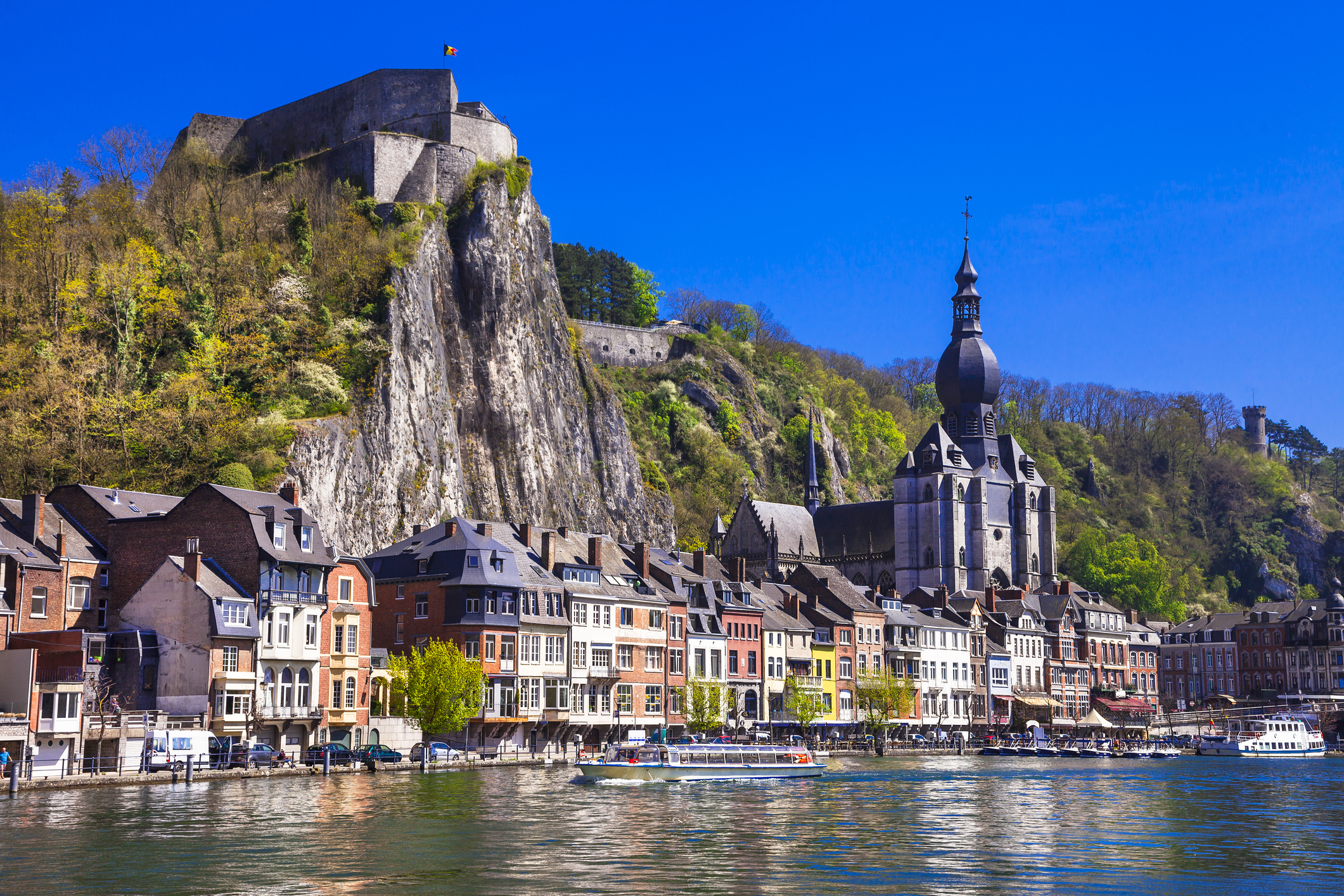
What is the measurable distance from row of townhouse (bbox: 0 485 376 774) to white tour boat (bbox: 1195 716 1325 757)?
6325 centimetres

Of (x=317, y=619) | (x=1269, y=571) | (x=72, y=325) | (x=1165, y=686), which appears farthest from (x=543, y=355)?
(x=1269, y=571)

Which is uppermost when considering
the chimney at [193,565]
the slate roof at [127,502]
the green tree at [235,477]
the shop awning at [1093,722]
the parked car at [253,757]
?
the green tree at [235,477]

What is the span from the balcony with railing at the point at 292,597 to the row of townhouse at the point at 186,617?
0.06 metres

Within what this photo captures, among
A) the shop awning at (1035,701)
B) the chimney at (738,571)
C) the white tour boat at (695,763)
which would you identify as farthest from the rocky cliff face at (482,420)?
the shop awning at (1035,701)

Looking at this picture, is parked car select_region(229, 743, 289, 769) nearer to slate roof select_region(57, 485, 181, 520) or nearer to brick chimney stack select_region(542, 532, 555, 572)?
slate roof select_region(57, 485, 181, 520)

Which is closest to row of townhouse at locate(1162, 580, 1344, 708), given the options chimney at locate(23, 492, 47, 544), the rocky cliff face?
the rocky cliff face

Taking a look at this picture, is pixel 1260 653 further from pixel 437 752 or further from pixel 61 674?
pixel 61 674

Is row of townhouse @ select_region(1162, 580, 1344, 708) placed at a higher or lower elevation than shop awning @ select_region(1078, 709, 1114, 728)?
higher

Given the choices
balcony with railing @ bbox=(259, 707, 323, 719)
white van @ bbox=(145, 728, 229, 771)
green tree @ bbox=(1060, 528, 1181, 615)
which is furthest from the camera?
green tree @ bbox=(1060, 528, 1181, 615)

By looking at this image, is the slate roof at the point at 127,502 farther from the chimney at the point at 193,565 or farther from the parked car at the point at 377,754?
the parked car at the point at 377,754

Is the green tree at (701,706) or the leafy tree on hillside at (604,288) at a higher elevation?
the leafy tree on hillside at (604,288)

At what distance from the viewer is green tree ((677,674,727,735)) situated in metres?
81.3

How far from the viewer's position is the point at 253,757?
2282 inches

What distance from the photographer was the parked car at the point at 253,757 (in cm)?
5772
